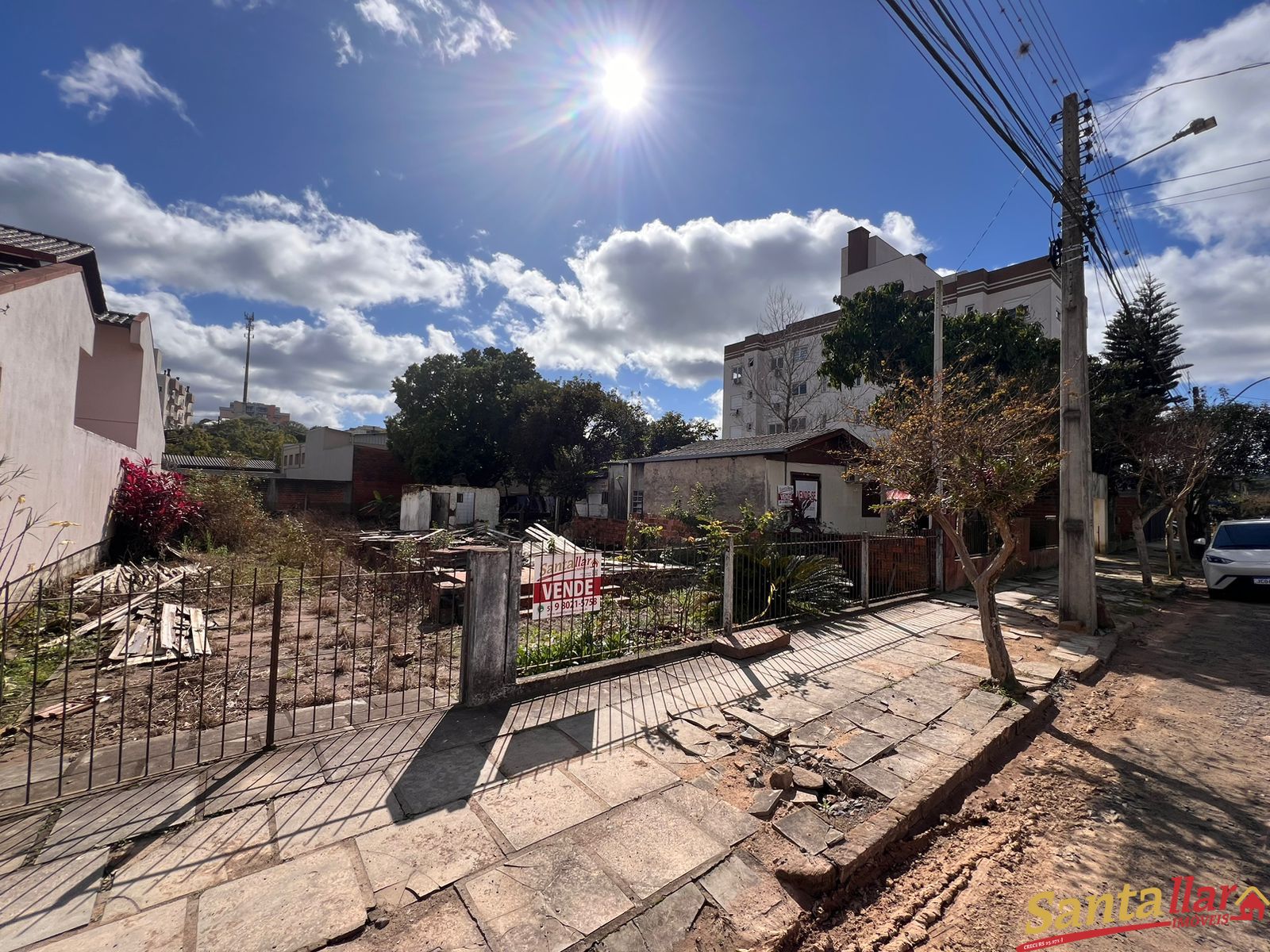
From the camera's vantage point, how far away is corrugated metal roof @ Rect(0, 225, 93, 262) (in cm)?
777

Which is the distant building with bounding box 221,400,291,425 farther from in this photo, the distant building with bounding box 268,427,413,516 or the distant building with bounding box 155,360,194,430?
the distant building with bounding box 268,427,413,516

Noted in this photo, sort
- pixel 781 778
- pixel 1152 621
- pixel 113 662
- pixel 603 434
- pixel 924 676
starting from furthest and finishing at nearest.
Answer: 1. pixel 603 434
2. pixel 1152 621
3. pixel 924 676
4. pixel 113 662
5. pixel 781 778

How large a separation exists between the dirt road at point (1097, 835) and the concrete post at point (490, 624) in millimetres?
3042

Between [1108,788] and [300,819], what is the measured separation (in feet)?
17.9

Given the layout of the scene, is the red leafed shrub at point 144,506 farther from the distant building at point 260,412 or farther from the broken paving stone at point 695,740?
the distant building at point 260,412

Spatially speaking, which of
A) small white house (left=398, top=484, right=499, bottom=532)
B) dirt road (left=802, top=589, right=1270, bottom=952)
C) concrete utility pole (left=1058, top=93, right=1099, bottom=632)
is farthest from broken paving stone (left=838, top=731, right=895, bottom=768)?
small white house (left=398, top=484, right=499, bottom=532)

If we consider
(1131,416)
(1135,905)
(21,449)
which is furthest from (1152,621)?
(21,449)

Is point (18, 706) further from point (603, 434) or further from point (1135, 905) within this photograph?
point (603, 434)

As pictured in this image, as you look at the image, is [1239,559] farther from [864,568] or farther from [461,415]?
[461,415]

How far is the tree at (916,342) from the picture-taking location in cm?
1698

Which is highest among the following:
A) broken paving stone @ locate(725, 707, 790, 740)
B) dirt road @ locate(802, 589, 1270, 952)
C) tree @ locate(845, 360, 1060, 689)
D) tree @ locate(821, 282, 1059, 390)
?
tree @ locate(821, 282, 1059, 390)

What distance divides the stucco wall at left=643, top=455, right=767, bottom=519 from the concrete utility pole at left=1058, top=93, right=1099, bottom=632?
733 centimetres

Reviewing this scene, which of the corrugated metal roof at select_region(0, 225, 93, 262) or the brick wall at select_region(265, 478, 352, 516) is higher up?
the corrugated metal roof at select_region(0, 225, 93, 262)

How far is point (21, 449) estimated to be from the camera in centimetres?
589
